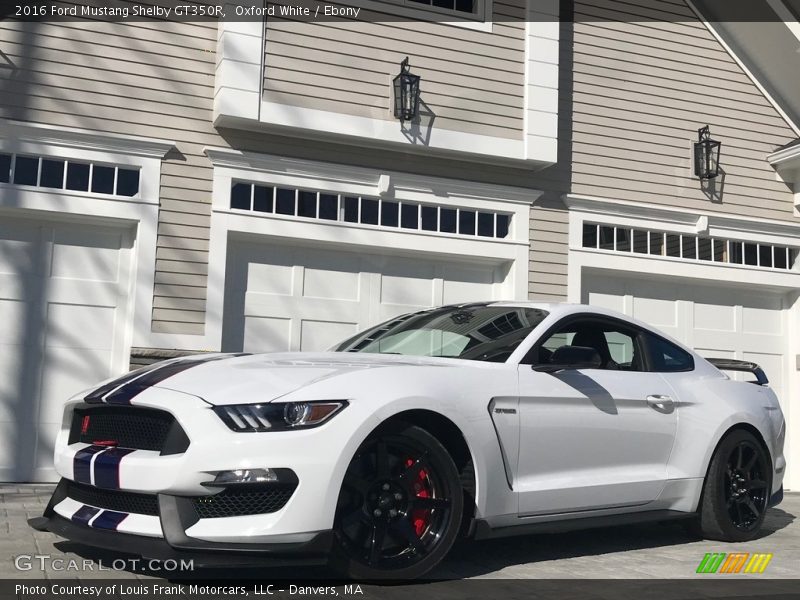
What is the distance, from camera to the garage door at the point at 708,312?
10523 millimetres

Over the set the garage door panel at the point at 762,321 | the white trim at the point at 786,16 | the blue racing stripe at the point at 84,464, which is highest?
the white trim at the point at 786,16

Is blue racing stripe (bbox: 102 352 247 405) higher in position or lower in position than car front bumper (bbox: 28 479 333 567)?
higher

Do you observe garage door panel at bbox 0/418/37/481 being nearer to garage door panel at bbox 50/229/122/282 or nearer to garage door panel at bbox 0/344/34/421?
garage door panel at bbox 0/344/34/421

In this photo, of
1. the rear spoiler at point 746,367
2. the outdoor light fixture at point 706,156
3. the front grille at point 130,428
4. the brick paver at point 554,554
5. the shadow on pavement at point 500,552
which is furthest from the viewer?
the outdoor light fixture at point 706,156

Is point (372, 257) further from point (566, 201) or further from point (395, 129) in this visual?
point (566, 201)

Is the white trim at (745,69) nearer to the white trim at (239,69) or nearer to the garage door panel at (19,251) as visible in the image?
the white trim at (239,69)

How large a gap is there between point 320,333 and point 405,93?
2.43 meters

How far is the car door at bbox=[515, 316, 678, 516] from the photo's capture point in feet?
15.5

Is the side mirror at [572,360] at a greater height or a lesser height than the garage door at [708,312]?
lesser

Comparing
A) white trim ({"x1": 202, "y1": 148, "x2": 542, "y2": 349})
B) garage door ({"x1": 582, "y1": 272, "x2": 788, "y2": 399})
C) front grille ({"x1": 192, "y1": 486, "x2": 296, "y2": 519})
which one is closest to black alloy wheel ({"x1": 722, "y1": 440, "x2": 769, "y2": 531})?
front grille ({"x1": 192, "y1": 486, "x2": 296, "y2": 519})

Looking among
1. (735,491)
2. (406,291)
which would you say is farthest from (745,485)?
(406,291)

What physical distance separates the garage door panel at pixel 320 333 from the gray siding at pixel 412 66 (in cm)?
203

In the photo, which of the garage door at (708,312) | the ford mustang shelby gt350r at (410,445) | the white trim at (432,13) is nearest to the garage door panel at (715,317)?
the garage door at (708,312)

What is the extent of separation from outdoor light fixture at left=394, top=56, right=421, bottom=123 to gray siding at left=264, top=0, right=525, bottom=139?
0.44ft
